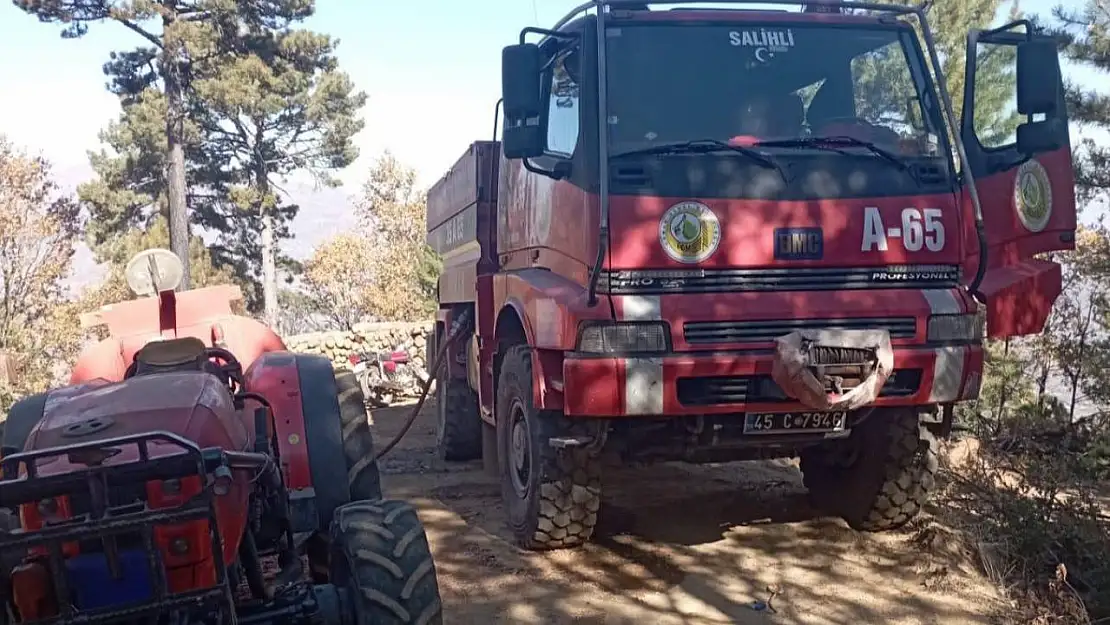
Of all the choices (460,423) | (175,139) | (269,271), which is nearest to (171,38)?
(175,139)

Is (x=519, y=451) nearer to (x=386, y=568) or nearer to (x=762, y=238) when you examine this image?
(x=762, y=238)

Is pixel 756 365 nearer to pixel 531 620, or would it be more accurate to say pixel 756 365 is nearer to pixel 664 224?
pixel 664 224

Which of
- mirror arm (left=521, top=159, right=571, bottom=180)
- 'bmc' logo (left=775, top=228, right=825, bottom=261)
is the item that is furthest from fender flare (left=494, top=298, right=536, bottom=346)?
'bmc' logo (left=775, top=228, right=825, bottom=261)

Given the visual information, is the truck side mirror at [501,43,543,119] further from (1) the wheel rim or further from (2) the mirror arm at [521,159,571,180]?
(1) the wheel rim

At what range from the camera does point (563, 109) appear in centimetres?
502

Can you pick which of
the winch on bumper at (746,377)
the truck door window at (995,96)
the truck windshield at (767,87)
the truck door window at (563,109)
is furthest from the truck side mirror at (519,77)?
the truck door window at (995,96)

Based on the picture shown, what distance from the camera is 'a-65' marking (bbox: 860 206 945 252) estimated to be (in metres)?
4.69

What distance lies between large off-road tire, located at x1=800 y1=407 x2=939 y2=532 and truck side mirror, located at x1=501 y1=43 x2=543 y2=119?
8.31 ft

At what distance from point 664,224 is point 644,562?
187 centimetres

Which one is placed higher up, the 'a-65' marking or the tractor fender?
the 'a-65' marking

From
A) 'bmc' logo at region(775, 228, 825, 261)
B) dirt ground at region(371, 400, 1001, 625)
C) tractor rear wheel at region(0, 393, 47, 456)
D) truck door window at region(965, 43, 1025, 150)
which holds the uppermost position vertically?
truck door window at region(965, 43, 1025, 150)

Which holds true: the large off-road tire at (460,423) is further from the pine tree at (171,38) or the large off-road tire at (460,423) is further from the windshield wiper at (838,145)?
the pine tree at (171,38)

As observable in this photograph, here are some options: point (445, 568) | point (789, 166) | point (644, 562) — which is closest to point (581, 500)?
point (644, 562)

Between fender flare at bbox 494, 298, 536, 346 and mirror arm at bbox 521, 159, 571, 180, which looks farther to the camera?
fender flare at bbox 494, 298, 536, 346
